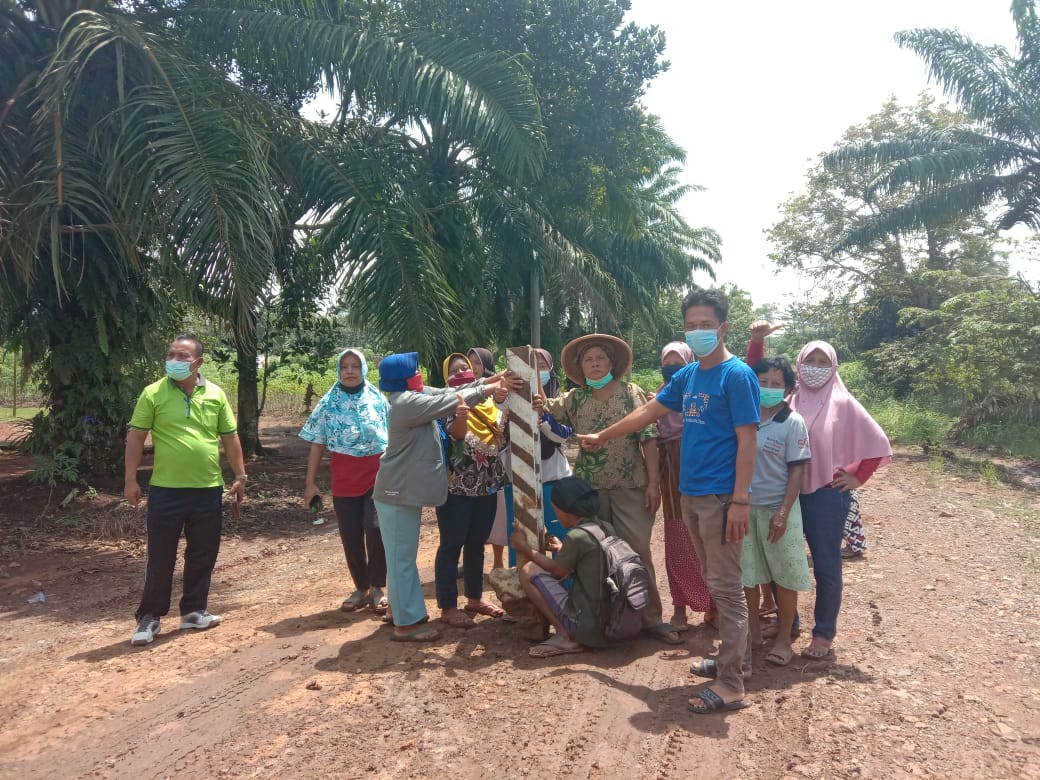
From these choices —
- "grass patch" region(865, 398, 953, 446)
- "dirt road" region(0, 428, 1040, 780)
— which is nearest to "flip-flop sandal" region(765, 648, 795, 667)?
"dirt road" region(0, 428, 1040, 780)

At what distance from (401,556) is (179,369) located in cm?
172

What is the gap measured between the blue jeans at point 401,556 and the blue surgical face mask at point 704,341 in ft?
5.99

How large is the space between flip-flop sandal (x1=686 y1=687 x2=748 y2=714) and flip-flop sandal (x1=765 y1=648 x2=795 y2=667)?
592 millimetres

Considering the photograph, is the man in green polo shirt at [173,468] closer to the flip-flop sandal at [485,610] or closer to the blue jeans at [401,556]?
the blue jeans at [401,556]

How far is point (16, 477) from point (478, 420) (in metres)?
7.42

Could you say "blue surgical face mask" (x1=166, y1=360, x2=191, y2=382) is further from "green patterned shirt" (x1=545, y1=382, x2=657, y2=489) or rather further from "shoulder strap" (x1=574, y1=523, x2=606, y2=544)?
"shoulder strap" (x1=574, y1=523, x2=606, y2=544)

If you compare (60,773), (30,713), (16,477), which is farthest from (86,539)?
(60,773)

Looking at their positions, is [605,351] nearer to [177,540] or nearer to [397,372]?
[397,372]

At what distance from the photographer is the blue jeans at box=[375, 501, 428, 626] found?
418 cm

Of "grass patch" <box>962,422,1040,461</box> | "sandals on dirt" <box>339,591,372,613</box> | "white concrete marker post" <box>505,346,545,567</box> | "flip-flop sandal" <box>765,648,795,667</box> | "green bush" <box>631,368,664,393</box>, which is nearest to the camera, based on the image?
"flip-flop sandal" <box>765,648,795,667</box>

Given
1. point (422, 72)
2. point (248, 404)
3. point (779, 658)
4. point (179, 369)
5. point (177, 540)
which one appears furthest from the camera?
point (248, 404)

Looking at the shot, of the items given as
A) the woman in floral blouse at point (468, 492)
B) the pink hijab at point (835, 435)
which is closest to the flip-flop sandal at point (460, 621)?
the woman in floral blouse at point (468, 492)

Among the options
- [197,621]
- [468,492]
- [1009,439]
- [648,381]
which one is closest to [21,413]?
[648,381]

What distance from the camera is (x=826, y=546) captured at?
388cm
